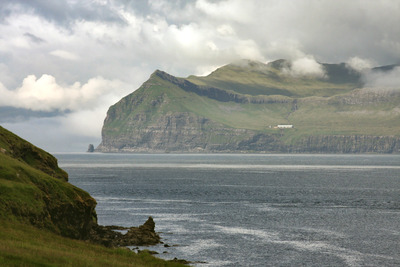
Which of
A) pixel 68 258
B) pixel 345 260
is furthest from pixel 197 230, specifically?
pixel 68 258

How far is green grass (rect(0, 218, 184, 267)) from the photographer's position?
36.3 metres

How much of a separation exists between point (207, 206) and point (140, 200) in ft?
69.4

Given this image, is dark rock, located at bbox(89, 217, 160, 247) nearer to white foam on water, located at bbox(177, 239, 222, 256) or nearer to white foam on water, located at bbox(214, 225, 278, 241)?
white foam on water, located at bbox(177, 239, 222, 256)

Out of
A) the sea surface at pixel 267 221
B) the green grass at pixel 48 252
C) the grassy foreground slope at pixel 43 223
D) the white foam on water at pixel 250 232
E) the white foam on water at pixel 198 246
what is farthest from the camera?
the white foam on water at pixel 250 232

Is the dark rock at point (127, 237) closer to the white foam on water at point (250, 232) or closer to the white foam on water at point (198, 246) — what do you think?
the white foam on water at point (198, 246)

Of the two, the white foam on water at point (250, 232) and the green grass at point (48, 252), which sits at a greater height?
the green grass at point (48, 252)

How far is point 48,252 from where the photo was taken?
39781 millimetres

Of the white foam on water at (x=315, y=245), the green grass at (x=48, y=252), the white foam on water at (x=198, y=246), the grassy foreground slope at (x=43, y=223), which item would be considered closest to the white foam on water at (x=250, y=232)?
the white foam on water at (x=315, y=245)

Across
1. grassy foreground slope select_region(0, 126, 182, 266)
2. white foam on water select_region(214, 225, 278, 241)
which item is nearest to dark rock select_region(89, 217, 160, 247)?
grassy foreground slope select_region(0, 126, 182, 266)

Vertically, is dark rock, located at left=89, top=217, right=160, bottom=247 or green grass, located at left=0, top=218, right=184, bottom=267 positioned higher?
green grass, located at left=0, top=218, right=184, bottom=267

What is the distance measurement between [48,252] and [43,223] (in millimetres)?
14698

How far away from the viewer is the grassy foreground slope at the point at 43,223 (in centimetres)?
3872

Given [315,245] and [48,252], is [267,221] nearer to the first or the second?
[315,245]

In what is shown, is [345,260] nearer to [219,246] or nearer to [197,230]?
[219,246]
